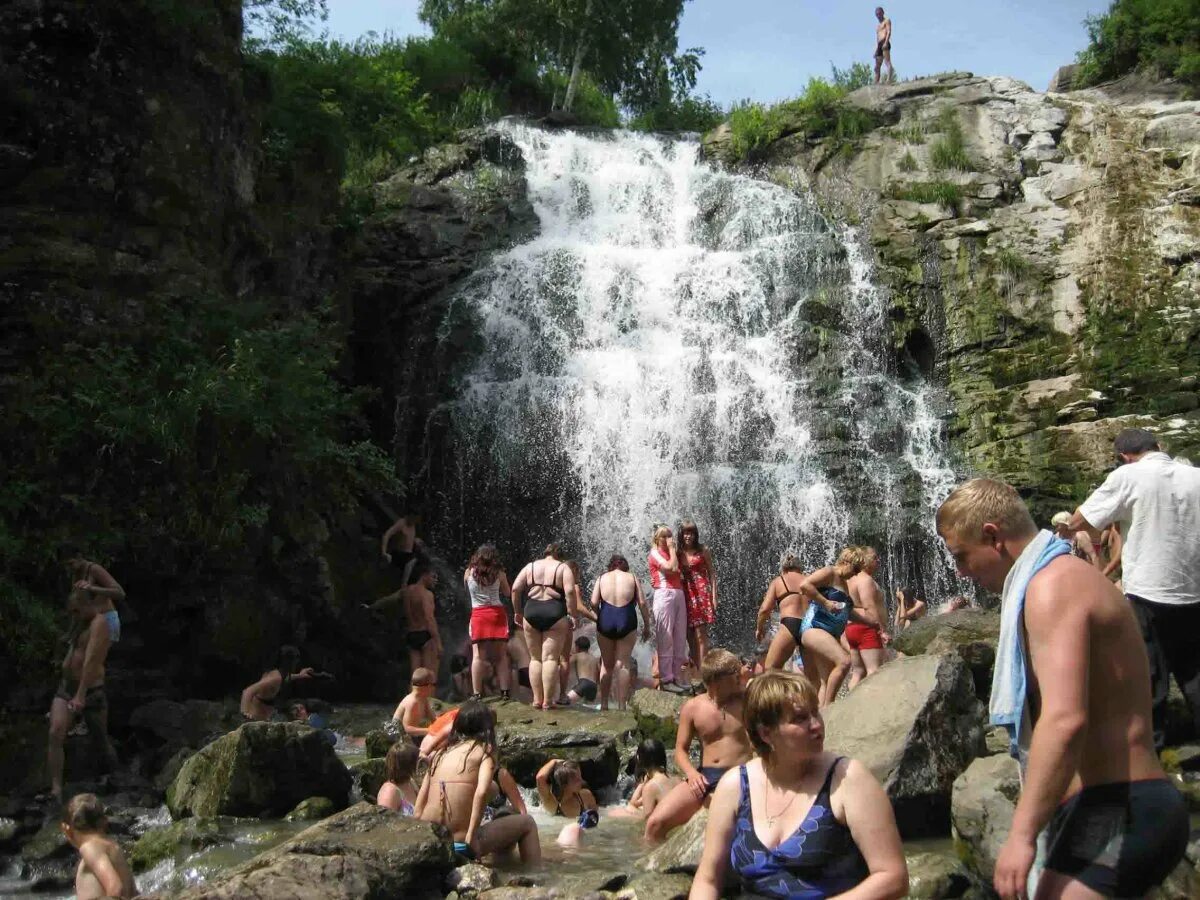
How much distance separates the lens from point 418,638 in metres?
12.8

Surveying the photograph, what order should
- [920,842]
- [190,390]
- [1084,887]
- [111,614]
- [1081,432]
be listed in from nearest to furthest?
[1084,887], [920,842], [111,614], [190,390], [1081,432]

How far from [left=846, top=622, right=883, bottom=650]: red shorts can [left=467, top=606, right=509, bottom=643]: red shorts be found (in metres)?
3.66

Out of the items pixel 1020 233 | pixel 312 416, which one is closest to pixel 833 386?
pixel 1020 233

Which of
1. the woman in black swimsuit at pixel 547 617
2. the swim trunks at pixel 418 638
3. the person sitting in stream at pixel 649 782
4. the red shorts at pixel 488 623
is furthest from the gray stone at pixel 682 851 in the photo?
the swim trunks at pixel 418 638

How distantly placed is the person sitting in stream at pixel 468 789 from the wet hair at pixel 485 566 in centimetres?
444

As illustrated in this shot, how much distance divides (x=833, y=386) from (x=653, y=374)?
3.00 meters

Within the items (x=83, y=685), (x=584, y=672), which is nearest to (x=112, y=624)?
(x=83, y=685)

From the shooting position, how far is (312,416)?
551 inches

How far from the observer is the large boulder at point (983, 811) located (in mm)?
5676

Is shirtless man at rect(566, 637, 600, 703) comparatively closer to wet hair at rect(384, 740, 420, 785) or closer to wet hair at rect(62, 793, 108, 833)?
wet hair at rect(384, 740, 420, 785)

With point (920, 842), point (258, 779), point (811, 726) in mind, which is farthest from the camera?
point (258, 779)

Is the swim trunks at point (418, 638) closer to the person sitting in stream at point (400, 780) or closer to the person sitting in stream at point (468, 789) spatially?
the person sitting in stream at point (400, 780)

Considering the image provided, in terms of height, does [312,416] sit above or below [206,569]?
above

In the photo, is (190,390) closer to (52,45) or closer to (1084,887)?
(52,45)
